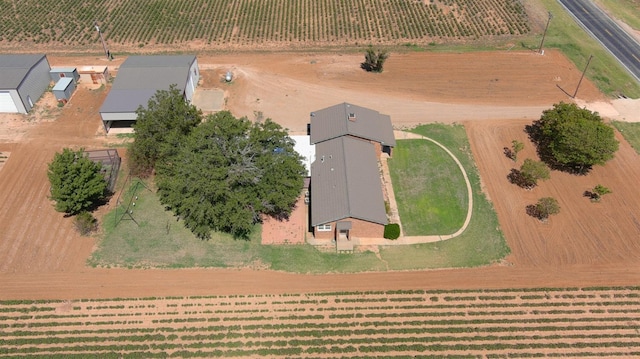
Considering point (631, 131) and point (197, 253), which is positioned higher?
point (631, 131)

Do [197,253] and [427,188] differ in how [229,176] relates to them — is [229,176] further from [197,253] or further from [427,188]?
[427,188]

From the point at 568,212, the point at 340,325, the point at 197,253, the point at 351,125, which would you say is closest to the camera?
the point at 340,325

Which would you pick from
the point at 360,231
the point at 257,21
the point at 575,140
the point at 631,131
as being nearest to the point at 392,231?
the point at 360,231

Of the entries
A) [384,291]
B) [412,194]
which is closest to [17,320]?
[384,291]

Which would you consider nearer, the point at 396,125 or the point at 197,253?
the point at 197,253

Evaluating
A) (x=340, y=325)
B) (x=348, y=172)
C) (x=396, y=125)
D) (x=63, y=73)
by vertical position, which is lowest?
(x=340, y=325)

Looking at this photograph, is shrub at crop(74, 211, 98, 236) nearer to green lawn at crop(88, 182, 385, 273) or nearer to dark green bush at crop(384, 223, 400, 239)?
green lawn at crop(88, 182, 385, 273)
